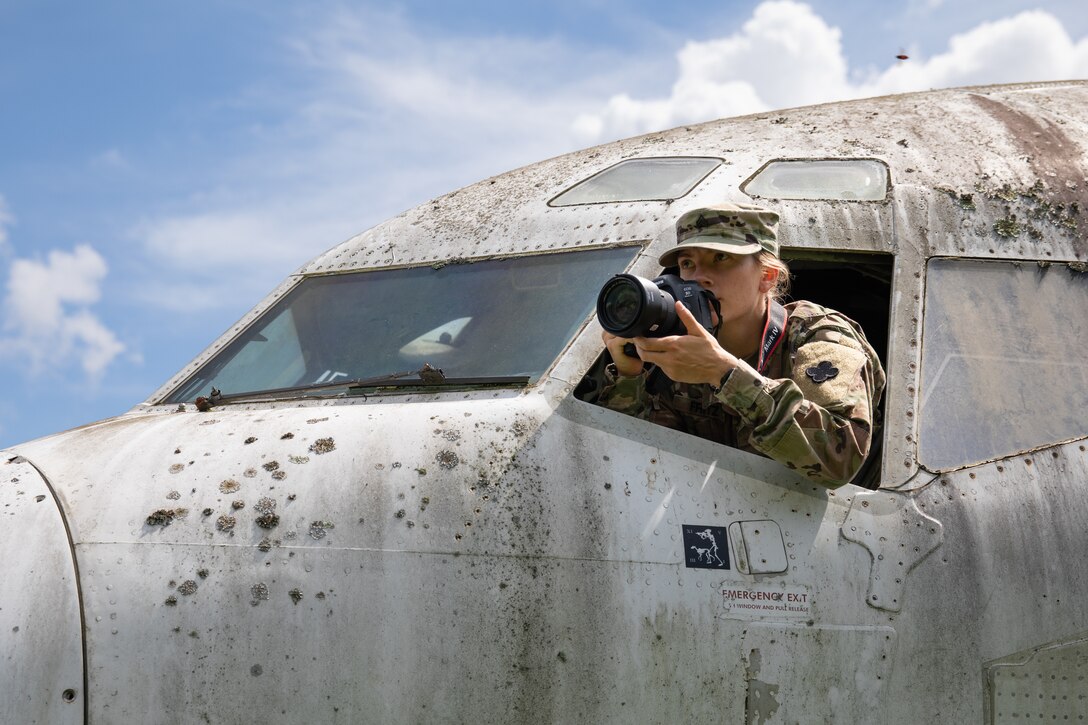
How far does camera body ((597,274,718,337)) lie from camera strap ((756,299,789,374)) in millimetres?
492

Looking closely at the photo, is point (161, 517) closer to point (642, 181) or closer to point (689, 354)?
point (689, 354)

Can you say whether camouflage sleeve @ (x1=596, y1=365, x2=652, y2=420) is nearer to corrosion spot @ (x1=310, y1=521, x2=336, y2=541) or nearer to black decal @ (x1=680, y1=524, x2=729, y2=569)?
black decal @ (x1=680, y1=524, x2=729, y2=569)

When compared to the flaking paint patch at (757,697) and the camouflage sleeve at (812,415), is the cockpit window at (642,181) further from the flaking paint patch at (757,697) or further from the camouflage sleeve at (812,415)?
the flaking paint patch at (757,697)

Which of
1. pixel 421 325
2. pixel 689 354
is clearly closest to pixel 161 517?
pixel 421 325

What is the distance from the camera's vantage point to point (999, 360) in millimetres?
4297

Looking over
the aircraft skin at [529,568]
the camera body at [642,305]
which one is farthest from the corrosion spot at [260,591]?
the camera body at [642,305]

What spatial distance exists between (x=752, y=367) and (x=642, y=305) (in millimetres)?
854

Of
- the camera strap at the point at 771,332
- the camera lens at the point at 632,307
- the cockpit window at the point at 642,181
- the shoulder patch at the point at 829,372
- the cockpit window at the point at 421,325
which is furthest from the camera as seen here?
the cockpit window at the point at 642,181

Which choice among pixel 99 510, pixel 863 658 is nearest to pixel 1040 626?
pixel 863 658

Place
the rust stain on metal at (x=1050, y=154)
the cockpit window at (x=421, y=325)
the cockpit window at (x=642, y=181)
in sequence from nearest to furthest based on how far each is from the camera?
the cockpit window at (x=421, y=325) → the cockpit window at (x=642, y=181) → the rust stain on metal at (x=1050, y=154)

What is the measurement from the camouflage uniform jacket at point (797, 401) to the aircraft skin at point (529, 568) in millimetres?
153

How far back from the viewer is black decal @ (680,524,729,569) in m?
3.60

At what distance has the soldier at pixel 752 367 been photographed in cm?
360

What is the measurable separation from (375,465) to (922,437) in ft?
6.04
